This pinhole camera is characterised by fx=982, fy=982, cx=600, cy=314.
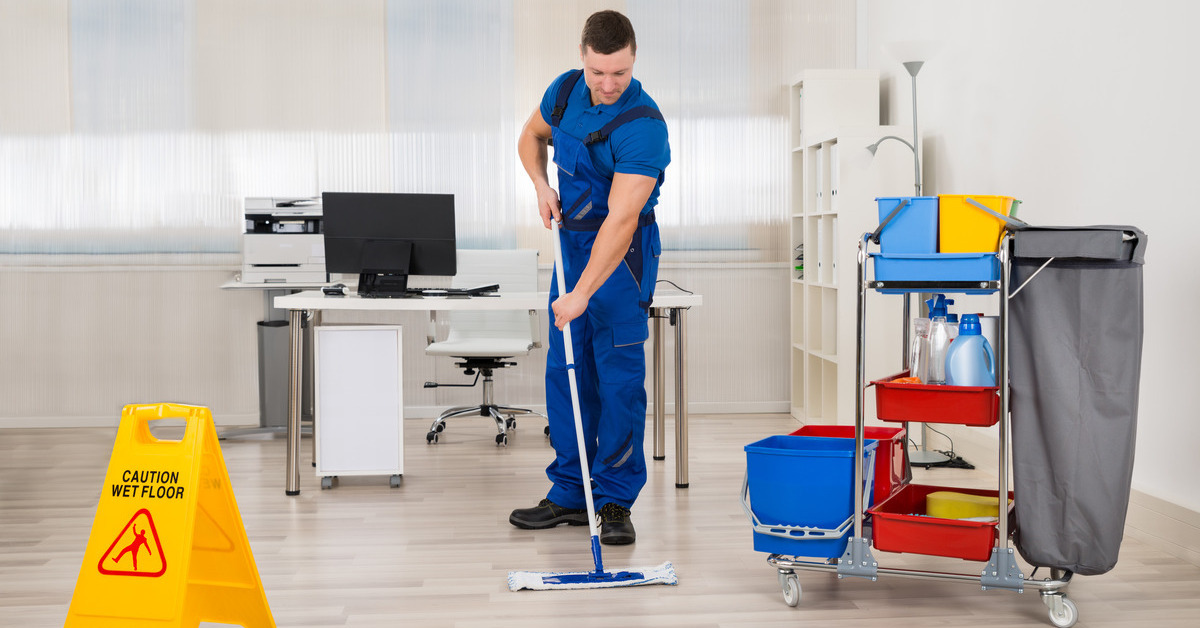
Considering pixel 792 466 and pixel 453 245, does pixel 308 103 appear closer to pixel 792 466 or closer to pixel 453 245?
pixel 453 245

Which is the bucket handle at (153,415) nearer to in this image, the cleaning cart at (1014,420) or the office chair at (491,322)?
the cleaning cart at (1014,420)

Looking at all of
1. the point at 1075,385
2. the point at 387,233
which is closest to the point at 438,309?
the point at 387,233

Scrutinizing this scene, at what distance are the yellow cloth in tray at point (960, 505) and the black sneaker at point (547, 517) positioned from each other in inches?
42.1

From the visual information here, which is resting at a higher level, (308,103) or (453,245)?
(308,103)

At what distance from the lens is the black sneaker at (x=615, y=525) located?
2902 mm

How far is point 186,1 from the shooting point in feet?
16.7

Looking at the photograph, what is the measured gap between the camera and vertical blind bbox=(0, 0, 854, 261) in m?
5.08

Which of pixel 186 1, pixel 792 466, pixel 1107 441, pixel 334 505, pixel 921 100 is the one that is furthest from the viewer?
pixel 186 1

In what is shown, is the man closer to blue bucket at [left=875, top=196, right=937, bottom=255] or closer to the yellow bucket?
blue bucket at [left=875, top=196, right=937, bottom=255]

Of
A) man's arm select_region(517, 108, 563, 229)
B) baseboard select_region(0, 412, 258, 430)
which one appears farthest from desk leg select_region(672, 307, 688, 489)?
baseboard select_region(0, 412, 258, 430)

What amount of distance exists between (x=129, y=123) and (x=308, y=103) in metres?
0.92

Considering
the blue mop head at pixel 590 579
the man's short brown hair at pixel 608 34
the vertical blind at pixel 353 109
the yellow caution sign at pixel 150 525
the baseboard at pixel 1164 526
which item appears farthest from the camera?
the vertical blind at pixel 353 109

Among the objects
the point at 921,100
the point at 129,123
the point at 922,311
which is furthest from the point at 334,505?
the point at 921,100

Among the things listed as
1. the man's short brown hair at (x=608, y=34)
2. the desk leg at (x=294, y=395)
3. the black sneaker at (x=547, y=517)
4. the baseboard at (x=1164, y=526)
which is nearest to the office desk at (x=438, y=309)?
the desk leg at (x=294, y=395)
